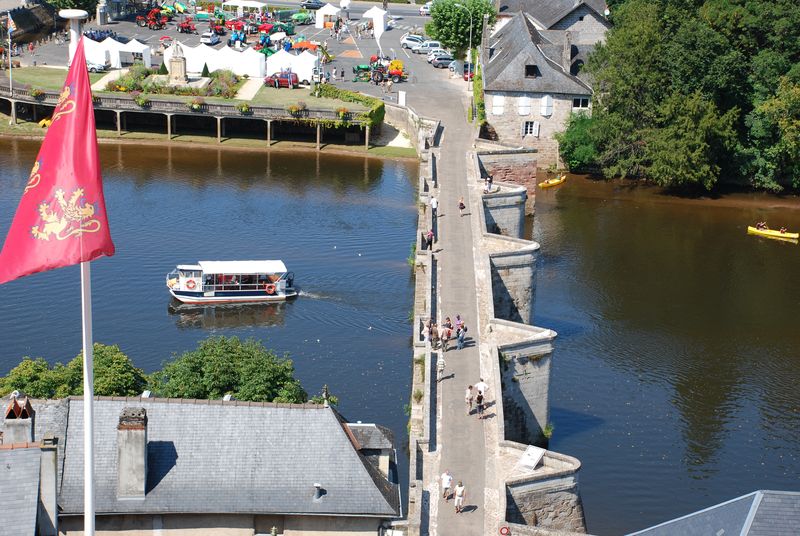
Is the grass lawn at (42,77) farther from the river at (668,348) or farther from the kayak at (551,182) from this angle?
the river at (668,348)

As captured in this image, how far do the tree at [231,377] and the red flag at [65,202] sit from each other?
19861 millimetres

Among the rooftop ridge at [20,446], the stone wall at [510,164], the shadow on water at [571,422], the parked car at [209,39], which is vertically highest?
the parked car at [209,39]

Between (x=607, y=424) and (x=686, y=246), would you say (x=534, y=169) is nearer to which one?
(x=686, y=246)

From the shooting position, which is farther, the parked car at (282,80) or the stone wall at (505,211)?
the parked car at (282,80)

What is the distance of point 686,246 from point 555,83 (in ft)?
63.8

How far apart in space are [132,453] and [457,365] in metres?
16.7

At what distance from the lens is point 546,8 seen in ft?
352

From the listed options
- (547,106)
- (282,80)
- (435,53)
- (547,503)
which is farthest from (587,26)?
(547,503)

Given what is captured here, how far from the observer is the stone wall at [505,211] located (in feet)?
208

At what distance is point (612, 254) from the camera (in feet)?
236

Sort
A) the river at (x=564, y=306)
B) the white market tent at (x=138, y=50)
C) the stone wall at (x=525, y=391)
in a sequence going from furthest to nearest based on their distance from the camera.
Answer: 1. the white market tent at (x=138, y=50)
2. the river at (x=564, y=306)
3. the stone wall at (x=525, y=391)

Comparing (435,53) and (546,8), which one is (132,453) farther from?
(435,53)

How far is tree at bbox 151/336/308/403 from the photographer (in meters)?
39.6

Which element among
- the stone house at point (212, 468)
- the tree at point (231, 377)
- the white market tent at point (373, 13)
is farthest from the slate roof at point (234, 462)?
the white market tent at point (373, 13)
